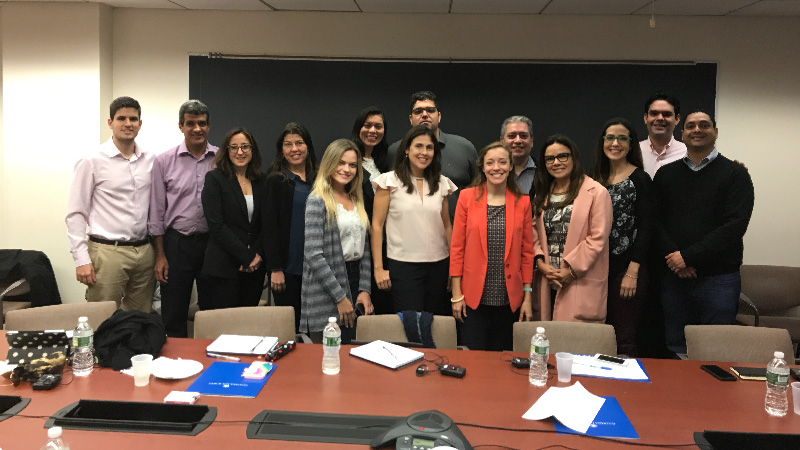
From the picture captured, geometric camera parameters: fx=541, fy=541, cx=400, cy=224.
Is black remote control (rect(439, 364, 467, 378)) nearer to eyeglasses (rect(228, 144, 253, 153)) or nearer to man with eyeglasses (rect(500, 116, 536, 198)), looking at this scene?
man with eyeglasses (rect(500, 116, 536, 198))

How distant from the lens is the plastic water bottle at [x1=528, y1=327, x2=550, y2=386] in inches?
80.4

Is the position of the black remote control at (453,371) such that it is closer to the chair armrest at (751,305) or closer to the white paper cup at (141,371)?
the white paper cup at (141,371)

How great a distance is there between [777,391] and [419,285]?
72.5 inches

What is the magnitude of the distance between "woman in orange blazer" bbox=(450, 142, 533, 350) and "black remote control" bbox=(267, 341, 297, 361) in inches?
45.2

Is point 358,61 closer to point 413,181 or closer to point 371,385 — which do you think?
point 413,181

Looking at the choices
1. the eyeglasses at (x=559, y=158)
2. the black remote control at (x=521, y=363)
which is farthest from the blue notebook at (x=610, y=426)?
the eyeglasses at (x=559, y=158)

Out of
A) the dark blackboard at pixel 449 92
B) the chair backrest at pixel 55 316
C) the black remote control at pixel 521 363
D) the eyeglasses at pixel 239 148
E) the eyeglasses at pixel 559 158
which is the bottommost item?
the black remote control at pixel 521 363

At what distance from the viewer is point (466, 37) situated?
184 inches

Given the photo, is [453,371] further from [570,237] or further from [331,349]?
[570,237]

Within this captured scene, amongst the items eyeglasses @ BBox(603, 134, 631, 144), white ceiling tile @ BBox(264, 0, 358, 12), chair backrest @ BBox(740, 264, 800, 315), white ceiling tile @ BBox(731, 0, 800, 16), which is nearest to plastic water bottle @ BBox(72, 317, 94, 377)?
eyeglasses @ BBox(603, 134, 631, 144)

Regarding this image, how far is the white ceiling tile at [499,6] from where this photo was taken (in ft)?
14.1

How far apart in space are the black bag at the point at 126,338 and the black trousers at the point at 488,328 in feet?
5.40

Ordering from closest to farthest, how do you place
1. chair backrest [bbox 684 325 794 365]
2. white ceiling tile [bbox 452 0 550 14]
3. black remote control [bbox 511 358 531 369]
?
black remote control [bbox 511 358 531 369] → chair backrest [bbox 684 325 794 365] → white ceiling tile [bbox 452 0 550 14]

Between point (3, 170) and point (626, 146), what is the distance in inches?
201
